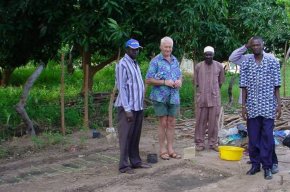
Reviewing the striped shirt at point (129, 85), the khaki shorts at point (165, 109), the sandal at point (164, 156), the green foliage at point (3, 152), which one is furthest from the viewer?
A: the green foliage at point (3, 152)

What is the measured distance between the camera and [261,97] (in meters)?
5.52

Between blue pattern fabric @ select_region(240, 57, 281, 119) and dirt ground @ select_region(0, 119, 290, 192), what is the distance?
836 mm

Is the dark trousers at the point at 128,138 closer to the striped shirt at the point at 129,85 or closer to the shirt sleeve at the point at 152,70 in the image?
the striped shirt at the point at 129,85

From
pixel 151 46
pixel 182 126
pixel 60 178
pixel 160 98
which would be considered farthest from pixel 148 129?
pixel 60 178

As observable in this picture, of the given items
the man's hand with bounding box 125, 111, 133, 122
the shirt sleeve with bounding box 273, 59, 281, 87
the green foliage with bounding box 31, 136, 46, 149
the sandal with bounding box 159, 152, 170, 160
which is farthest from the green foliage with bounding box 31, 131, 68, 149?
the shirt sleeve with bounding box 273, 59, 281, 87

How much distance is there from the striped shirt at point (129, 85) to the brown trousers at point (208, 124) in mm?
1578

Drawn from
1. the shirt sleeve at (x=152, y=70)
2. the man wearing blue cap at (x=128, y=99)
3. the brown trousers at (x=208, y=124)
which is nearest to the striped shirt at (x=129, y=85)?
Answer: the man wearing blue cap at (x=128, y=99)

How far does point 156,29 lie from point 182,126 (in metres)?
1.97

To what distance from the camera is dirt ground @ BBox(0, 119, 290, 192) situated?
535 centimetres

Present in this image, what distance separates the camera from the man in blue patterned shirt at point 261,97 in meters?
5.50

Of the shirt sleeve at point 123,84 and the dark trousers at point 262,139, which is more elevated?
the shirt sleeve at point 123,84

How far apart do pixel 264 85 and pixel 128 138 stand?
5.98ft

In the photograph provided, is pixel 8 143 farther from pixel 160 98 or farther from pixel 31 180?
pixel 160 98

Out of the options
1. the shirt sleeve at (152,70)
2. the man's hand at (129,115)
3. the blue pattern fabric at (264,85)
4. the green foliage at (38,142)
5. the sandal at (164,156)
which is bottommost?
the sandal at (164,156)
